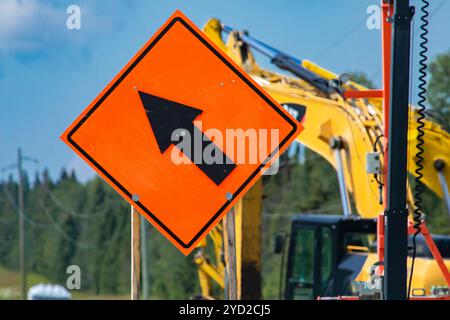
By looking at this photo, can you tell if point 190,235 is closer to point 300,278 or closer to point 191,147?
point 191,147

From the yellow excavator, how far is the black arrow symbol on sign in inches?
223

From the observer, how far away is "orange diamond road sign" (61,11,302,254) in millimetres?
7062

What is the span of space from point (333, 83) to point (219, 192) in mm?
8527

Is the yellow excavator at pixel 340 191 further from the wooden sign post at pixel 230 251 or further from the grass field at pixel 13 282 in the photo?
the grass field at pixel 13 282

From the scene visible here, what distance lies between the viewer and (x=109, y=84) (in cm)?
720

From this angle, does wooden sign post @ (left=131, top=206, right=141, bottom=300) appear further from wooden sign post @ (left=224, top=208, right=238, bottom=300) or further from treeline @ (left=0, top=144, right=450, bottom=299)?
treeline @ (left=0, top=144, right=450, bottom=299)

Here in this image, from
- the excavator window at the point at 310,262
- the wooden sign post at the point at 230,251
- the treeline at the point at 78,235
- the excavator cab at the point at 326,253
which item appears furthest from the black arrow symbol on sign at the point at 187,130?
the treeline at the point at 78,235

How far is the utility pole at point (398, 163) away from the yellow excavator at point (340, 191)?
545cm

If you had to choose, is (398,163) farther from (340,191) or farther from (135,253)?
(340,191)

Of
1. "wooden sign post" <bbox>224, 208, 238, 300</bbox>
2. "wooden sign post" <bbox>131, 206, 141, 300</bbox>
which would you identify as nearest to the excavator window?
"wooden sign post" <bbox>224, 208, 238, 300</bbox>

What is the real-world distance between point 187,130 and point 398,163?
1.35m

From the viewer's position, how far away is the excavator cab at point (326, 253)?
1433 centimetres

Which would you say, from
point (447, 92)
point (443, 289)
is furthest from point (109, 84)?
point (447, 92)

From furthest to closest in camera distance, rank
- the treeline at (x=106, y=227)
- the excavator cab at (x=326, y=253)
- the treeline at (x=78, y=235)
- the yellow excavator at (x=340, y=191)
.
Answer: the treeline at (x=78, y=235), the treeline at (x=106, y=227), the excavator cab at (x=326, y=253), the yellow excavator at (x=340, y=191)
